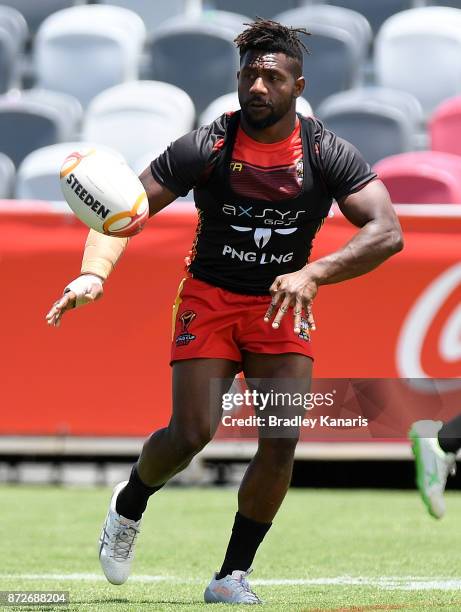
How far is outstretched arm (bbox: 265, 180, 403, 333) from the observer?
4242 millimetres

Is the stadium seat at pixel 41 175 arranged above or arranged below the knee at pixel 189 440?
below

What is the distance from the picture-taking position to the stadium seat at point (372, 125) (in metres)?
11.4

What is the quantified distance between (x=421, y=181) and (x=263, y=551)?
13.7ft

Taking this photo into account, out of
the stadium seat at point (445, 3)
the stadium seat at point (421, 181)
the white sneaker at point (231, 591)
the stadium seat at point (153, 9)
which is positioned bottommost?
the stadium seat at point (153, 9)

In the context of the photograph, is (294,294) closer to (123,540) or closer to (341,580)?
(123,540)

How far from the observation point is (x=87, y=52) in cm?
1309

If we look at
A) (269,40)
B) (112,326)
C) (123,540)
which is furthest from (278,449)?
(112,326)

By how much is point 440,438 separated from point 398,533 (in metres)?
2.12

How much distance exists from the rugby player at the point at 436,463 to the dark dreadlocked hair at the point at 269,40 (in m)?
1.81

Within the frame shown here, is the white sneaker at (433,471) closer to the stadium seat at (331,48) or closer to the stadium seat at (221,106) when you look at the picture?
the stadium seat at (221,106)

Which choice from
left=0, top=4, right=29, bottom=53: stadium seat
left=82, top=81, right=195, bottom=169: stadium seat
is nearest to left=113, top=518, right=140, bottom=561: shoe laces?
left=82, top=81, right=195, bottom=169: stadium seat

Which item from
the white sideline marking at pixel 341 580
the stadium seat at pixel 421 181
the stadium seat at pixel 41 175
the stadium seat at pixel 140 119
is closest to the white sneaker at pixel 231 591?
the white sideline marking at pixel 341 580

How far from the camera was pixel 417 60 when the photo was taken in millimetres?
12289

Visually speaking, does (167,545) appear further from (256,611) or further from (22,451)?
(22,451)
